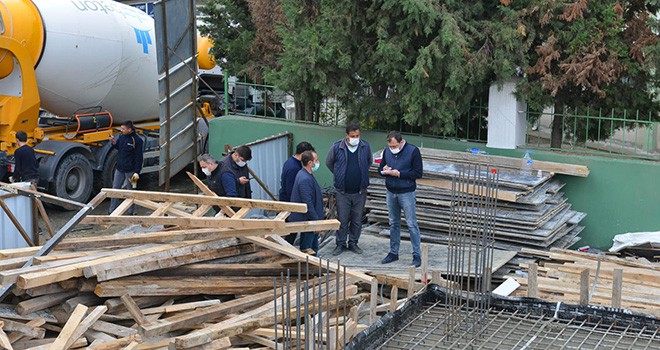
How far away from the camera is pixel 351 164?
11.0 meters

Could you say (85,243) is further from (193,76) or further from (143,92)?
(143,92)

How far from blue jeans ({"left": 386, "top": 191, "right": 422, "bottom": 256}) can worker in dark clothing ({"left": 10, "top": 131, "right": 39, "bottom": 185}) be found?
20.7 ft

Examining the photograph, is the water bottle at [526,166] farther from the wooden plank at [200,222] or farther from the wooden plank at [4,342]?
the wooden plank at [4,342]

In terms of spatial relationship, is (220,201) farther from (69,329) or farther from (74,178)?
(74,178)

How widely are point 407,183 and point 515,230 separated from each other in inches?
71.4

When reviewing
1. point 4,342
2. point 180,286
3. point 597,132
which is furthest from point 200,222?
point 597,132

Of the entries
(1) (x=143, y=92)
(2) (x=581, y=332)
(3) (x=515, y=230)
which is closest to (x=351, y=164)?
(3) (x=515, y=230)

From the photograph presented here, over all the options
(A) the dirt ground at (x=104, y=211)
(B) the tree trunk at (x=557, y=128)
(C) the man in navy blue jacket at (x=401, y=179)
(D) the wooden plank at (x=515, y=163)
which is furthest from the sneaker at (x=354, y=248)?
(A) the dirt ground at (x=104, y=211)

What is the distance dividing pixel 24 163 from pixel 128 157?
1604 mm

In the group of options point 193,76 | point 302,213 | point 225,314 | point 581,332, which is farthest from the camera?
point 193,76

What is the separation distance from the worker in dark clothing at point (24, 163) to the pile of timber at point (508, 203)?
5.49 m

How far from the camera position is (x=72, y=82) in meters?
15.9

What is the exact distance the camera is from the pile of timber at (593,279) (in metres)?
9.41

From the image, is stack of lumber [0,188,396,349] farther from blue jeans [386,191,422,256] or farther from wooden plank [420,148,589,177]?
wooden plank [420,148,589,177]
